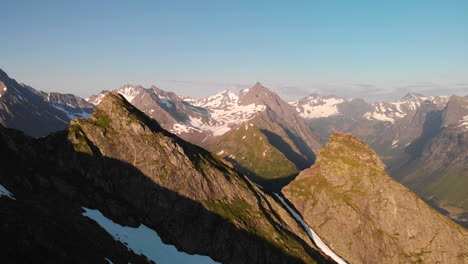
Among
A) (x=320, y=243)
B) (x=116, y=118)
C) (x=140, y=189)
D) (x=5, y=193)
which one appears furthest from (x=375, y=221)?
(x=5, y=193)

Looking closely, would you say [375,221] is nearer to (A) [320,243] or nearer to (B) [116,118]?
(A) [320,243]

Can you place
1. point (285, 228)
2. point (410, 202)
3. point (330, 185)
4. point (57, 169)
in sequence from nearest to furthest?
point (57, 169)
point (285, 228)
point (410, 202)
point (330, 185)

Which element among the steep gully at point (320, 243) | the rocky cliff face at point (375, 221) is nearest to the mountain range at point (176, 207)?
the rocky cliff face at point (375, 221)

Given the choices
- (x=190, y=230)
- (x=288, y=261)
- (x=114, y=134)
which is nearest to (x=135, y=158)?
(x=114, y=134)

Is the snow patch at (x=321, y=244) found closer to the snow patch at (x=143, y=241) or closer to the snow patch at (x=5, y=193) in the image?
the snow patch at (x=143, y=241)

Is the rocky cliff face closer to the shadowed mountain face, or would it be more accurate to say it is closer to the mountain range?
the mountain range

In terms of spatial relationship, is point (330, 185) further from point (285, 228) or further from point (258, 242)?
point (258, 242)
